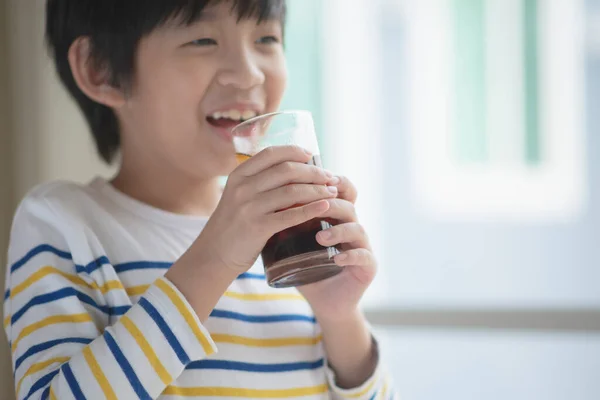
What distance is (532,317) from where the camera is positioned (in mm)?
1628

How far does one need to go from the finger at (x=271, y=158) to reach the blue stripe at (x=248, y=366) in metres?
0.26

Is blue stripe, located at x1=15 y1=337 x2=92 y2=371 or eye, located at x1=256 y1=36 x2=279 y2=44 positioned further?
eye, located at x1=256 y1=36 x2=279 y2=44

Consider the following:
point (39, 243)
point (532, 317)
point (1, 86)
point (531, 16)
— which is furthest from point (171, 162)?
point (531, 16)

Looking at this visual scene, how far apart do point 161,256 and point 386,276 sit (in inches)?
68.8

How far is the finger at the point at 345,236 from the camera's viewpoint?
0.76 metres

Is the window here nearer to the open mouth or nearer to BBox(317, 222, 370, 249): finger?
the open mouth

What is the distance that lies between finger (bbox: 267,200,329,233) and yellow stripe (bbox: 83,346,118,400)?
234 mm

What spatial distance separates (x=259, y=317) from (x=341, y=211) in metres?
0.23

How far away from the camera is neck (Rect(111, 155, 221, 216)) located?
1.02 meters

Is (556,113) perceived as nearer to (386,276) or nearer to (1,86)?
(386,276)

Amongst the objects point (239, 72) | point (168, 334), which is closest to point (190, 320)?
point (168, 334)

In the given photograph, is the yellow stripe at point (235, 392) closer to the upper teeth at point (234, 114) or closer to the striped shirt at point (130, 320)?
the striped shirt at point (130, 320)

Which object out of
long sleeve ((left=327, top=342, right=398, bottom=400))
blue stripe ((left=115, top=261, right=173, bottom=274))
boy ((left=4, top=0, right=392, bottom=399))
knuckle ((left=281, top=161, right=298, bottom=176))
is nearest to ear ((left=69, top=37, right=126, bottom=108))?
boy ((left=4, top=0, right=392, bottom=399))

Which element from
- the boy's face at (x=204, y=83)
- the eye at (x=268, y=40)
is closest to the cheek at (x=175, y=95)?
the boy's face at (x=204, y=83)
